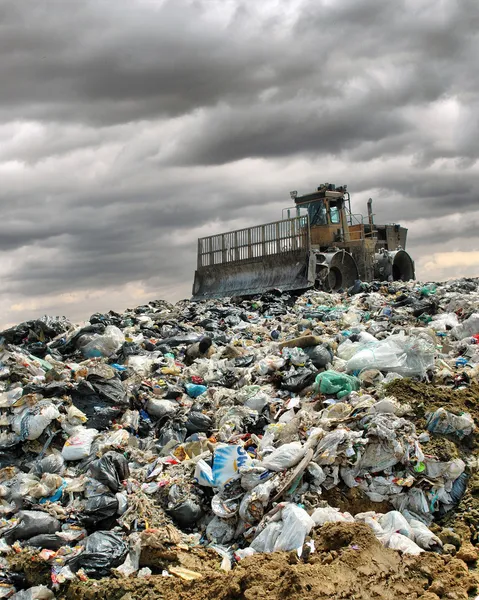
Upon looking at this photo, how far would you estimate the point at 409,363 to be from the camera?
609 centimetres

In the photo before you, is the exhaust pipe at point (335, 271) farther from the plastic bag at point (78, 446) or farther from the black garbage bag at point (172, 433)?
the plastic bag at point (78, 446)

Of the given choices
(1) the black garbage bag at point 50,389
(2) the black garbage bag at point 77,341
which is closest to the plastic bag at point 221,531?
(1) the black garbage bag at point 50,389

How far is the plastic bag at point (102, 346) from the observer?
788cm

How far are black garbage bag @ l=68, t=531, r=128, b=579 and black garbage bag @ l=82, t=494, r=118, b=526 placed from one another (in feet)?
0.81

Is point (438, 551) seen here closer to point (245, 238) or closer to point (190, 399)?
point (190, 399)

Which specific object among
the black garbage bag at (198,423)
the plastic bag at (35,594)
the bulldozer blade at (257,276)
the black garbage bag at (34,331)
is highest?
the bulldozer blade at (257,276)

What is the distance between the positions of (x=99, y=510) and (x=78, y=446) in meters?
1.04

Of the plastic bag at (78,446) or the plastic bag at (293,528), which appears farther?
the plastic bag at (78,446)

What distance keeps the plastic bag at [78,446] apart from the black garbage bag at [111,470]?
504 millimetres

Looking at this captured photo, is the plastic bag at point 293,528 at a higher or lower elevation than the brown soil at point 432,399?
lower

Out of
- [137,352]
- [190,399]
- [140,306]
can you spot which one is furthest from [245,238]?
[190,399]

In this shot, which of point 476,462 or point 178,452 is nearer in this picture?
point 476,462

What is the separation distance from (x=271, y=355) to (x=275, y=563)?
366cm

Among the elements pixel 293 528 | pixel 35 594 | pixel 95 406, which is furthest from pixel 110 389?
pixel 293 528
